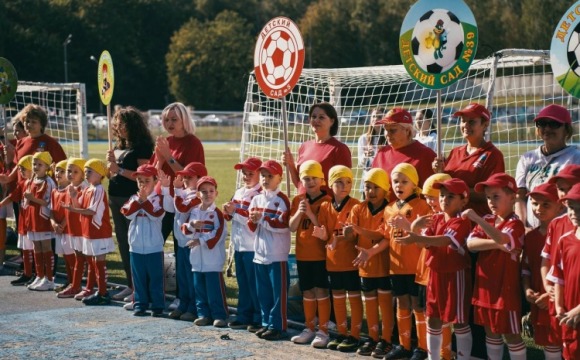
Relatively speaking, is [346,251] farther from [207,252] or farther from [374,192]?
[207,252]

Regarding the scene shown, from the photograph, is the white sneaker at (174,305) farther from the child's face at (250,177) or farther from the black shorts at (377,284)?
the black shorts at (377,284)

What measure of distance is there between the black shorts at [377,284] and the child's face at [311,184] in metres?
0.88

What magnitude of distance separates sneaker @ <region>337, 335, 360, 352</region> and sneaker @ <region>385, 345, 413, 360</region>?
15.9 inches

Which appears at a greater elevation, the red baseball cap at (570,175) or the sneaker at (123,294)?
the red baseball cap at (570,175)

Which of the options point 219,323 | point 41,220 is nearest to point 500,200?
point 219,323

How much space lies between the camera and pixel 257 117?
12617mm

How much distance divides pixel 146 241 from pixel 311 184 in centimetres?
203

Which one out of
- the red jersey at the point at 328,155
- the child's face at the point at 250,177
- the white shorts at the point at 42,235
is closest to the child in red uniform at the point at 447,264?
the red jersey at the point at 328,155

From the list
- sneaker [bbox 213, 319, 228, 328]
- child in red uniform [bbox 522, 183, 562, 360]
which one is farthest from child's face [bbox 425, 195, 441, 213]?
sneaker [bbox 213, 319, 228, 328]

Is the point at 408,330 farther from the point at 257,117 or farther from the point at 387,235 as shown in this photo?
the point at 257,117

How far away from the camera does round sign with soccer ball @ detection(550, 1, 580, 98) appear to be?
18.8 ft

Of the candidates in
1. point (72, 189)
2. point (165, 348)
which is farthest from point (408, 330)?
point (72, 189)

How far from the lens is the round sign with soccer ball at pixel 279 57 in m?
7.51

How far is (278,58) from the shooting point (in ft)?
25.4
